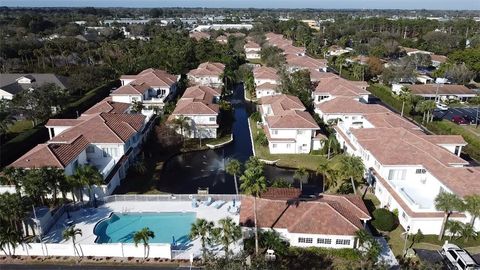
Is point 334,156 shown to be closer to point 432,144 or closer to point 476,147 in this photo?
point 432,144

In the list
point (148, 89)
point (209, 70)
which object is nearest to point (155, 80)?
point (148, 89)

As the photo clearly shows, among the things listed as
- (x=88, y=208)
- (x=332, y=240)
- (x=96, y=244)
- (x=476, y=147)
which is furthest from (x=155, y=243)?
(x=476, y=147)

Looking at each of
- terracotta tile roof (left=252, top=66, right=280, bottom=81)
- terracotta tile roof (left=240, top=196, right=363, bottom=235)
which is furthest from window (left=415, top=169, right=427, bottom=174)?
terracotta tile roof (left=252, top=66, right=280, bottom=81)

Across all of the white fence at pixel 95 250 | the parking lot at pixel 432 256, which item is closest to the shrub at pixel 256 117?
the parking lot at pixel 432 256

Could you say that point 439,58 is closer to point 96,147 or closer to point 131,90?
point 131,90

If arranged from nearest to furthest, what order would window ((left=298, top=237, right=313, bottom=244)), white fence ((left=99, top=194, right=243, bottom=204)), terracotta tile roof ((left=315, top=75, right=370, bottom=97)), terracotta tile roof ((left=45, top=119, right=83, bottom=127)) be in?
window ((left=298, top=237, right=313, bottom=244)) → white fence ((left=99, top=194, right=243, bottom=204)) → terracotta tile roof ((left=45, top=119, right=83, bottom=127)) → terracotta tile roof ((left=315, top=75, right=370, bottom=97))

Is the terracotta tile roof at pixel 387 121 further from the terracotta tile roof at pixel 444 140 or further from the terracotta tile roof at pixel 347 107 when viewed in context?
the terracotta tile roof at pixel 444 140

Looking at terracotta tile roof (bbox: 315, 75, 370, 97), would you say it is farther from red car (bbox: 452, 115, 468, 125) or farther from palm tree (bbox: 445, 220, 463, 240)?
palm tree (bbox: 445, 220, 463, 240)
